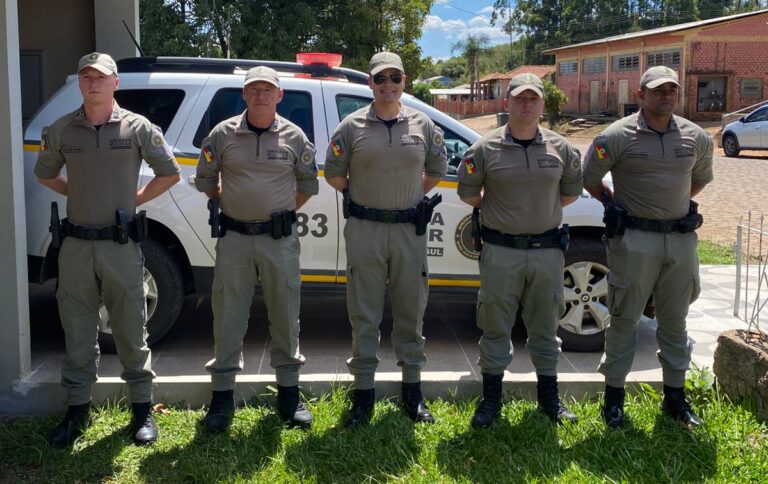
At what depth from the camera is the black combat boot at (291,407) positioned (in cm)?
430

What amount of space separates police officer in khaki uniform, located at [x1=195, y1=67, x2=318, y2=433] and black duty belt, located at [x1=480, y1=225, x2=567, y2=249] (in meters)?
1.05

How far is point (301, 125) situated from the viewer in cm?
539

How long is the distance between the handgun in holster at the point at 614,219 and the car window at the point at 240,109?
2.05 m

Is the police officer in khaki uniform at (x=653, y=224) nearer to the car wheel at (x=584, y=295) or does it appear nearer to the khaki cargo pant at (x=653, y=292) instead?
the khaki cargo pant at (x=653, y=292)

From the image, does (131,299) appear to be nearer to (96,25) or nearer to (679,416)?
(679,416)

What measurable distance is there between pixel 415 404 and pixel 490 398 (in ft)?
1.37

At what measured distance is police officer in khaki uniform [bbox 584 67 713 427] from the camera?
4176 mm

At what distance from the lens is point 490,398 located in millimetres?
4375

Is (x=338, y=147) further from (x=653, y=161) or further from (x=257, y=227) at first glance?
(x=653, y=161)

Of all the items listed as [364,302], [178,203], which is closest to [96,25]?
[178,203]

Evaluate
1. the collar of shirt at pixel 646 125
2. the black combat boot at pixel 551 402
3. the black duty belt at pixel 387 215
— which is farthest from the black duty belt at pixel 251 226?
the collar of shirt at pixel 646 125

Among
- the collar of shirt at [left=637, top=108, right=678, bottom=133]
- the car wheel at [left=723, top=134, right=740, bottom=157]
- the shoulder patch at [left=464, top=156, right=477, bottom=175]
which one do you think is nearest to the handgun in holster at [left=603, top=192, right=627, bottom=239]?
the collar of shirt at [left=637, top=108, right=678, bottom=133]

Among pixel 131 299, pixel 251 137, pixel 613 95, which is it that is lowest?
pixel 131 299

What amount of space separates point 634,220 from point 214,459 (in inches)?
99.1
